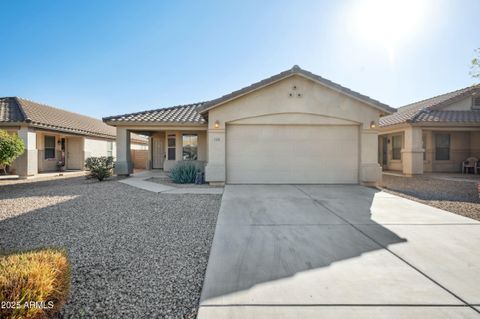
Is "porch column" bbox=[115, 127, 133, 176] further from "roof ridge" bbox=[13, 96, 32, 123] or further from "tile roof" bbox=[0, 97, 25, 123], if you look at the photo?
"tile roof" bbox=[0, 97, 25, 123]

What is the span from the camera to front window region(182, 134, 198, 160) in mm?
14064

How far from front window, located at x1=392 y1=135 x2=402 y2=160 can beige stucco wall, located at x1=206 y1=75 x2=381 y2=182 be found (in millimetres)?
8234

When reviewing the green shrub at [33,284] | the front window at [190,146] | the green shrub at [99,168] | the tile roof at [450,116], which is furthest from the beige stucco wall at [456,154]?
the green shrub at [99,168]

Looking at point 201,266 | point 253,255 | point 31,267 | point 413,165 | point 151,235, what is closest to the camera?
point 31,267

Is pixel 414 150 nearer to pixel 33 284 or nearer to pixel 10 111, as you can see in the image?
pixel 33 284

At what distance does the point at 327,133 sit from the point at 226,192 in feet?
17.4

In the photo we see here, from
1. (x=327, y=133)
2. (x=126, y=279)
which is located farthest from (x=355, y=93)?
(x=126, y=279)

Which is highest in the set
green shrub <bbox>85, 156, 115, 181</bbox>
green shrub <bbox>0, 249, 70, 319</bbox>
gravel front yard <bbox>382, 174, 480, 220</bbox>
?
green shrub <bbox>85, 156, 115, 181</bbox>

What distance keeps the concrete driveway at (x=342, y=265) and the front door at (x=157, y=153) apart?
1324 centimetres

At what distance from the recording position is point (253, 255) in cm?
362

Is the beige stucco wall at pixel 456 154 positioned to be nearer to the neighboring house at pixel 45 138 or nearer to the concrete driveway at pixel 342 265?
the concrete driveway at pixel 342 265

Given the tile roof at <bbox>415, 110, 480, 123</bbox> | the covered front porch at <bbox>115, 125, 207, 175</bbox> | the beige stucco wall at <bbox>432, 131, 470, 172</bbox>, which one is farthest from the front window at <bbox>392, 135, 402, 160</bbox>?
the covered front porch at <bbox>115, 125, 207, 175</bbox>

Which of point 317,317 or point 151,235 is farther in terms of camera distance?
point 151,235

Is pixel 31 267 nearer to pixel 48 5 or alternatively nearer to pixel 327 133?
pixel 327 133
